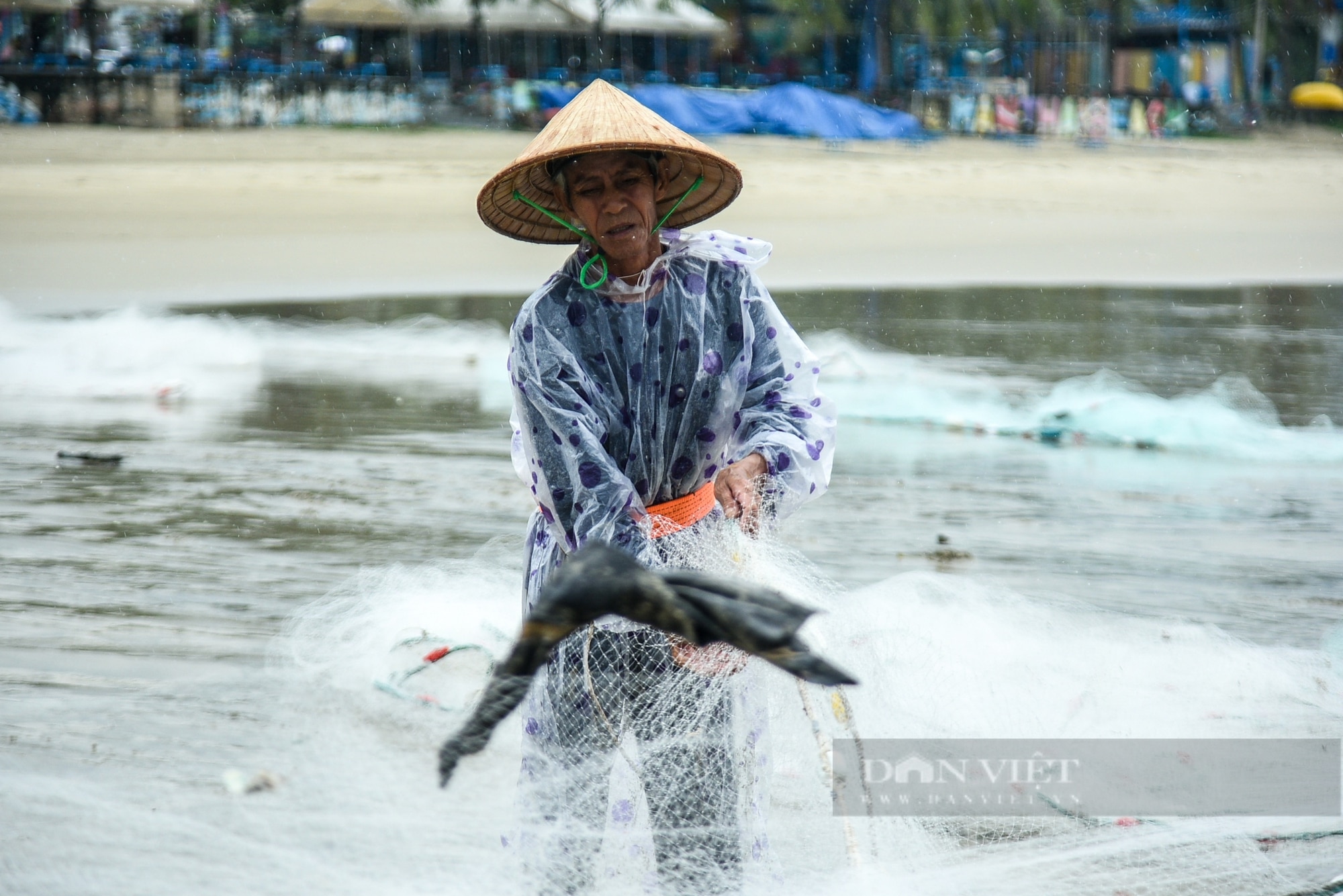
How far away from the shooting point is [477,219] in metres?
12.6

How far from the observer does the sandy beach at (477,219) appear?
35.6ft

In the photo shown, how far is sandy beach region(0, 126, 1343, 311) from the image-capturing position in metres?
10.9

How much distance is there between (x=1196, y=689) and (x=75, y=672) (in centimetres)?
273

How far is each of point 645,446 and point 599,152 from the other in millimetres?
452

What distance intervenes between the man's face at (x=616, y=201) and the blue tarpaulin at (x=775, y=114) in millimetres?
17919

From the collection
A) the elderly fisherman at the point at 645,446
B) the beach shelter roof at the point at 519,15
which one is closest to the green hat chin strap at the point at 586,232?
the elderly fisherman at the point at 645,446

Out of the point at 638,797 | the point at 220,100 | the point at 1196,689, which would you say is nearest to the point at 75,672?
the point at 638,797

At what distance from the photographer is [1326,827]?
2471 millimetres

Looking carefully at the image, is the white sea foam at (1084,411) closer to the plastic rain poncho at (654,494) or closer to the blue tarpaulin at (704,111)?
the plastic rain poncho at (654,494)

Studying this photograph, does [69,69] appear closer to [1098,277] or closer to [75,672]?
[1098,277]

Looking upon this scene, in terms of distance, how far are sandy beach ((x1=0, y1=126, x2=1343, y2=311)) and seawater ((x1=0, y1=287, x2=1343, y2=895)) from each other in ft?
8.98

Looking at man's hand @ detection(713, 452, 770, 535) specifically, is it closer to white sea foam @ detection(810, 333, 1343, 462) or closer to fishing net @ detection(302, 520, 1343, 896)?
fishing net @ detection(302, 520, 1343, 896)

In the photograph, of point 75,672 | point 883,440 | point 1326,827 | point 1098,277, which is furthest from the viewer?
point 1098,277

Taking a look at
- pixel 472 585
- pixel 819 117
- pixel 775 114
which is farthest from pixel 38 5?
pixel 472 585
